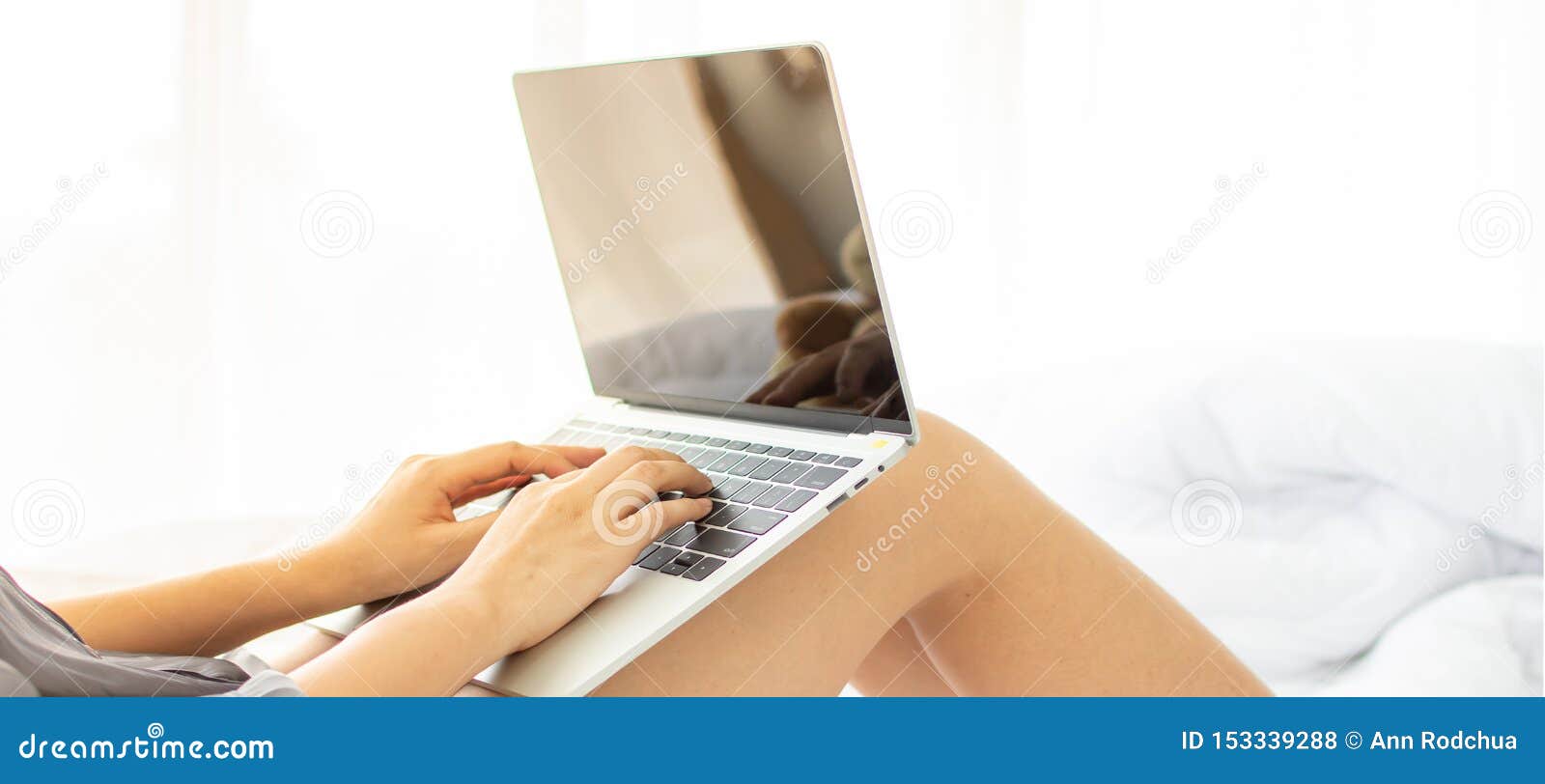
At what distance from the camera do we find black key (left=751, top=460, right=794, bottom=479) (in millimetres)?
850

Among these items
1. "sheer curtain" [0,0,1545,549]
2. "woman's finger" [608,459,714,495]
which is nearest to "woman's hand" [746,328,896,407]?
"woman's finger" [608,459,714,495]

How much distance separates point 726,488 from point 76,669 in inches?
16.3

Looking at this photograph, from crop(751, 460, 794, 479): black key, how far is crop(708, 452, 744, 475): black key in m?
0.03

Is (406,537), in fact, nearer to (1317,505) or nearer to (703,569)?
(703,569)

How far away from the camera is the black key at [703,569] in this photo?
2.37 feet

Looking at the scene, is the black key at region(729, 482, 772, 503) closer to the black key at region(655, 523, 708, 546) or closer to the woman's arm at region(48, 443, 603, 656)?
the black key at region(655, 523, 708, 546)

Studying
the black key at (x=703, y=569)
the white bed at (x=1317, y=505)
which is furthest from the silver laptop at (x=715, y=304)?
the white bed at (x=1317, y=505)

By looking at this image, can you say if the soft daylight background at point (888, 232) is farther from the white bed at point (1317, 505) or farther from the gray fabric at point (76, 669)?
the gray fabric at point (76, 669)

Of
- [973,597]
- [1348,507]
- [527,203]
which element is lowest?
[1348,507]

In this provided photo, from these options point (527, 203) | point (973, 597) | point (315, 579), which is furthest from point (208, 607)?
point (527, 203)

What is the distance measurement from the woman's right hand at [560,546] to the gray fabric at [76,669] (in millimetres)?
120

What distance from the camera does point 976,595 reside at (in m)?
0.88

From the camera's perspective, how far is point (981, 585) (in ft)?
2.89
